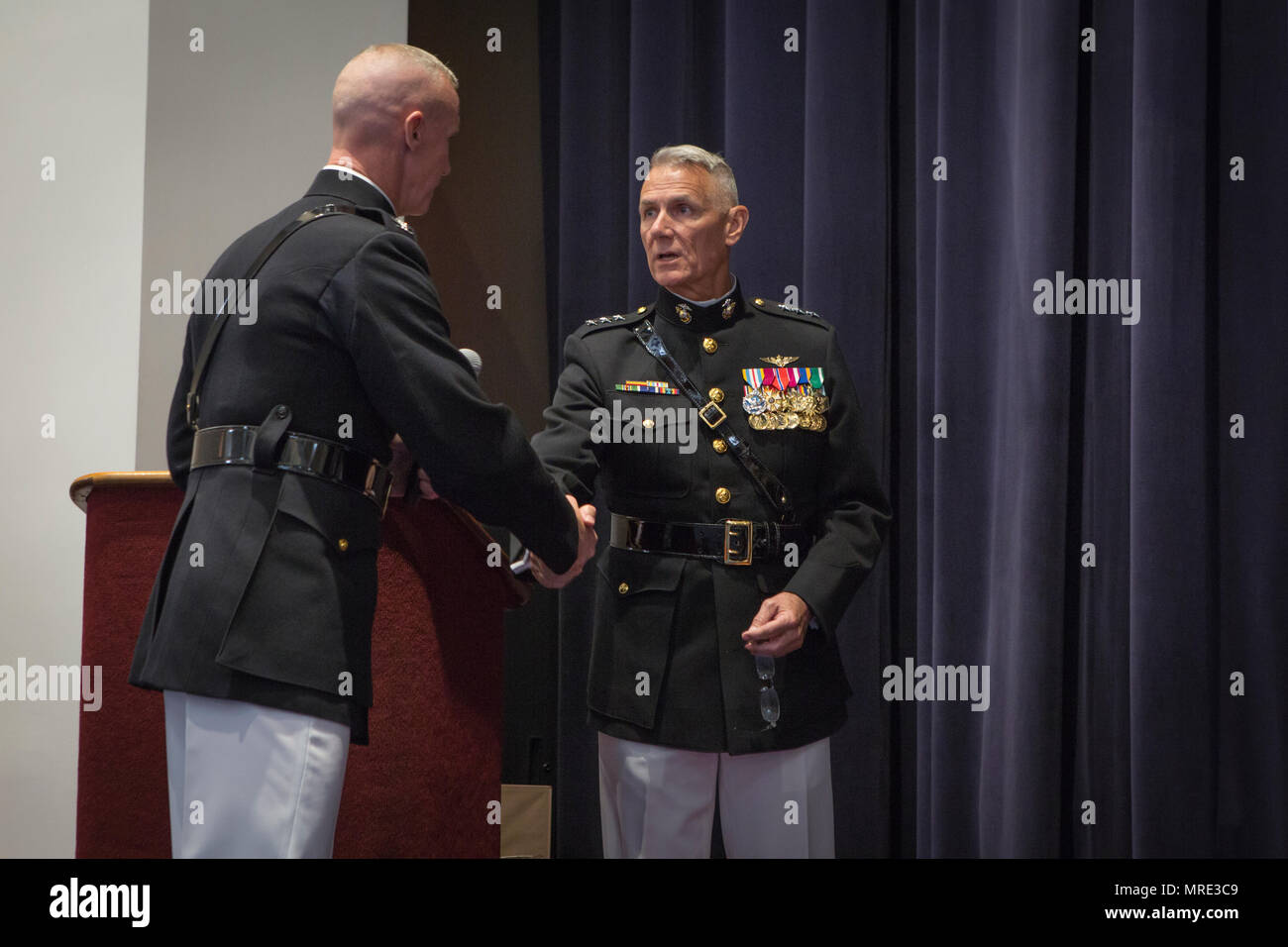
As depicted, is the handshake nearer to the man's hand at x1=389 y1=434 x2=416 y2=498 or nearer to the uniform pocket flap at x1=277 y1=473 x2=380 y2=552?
the man's hand at x1=389 y1=434 x2=416 y2=498

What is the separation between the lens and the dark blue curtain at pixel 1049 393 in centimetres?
243

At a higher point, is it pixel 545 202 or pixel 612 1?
pixel 612 1

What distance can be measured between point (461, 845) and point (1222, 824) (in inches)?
62.2

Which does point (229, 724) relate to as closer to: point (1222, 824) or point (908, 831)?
point (908, 831)

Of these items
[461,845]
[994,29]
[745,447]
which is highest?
[994,29]

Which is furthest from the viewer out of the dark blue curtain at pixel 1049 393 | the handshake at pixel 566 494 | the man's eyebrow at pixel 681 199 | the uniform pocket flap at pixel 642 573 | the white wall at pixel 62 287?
the white wall at pixel 62 287

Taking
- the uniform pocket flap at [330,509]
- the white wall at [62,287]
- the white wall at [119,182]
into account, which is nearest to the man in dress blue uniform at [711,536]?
the uniform pocket flap at [330,509]

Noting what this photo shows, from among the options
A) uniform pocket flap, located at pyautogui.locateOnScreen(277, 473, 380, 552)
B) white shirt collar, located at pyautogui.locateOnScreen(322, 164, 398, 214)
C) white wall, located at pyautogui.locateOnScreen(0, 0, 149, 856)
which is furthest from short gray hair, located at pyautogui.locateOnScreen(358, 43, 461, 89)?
white wall, located at pyautogui.locateOnScreen(0, 0, 149, 856)

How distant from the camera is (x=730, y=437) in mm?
2137

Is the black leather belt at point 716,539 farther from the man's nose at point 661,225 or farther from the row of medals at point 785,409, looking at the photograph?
the man's nose at point 661,225

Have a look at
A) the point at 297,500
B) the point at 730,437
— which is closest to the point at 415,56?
the point at 297,500

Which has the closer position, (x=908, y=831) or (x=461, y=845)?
(x=461, y=845)
